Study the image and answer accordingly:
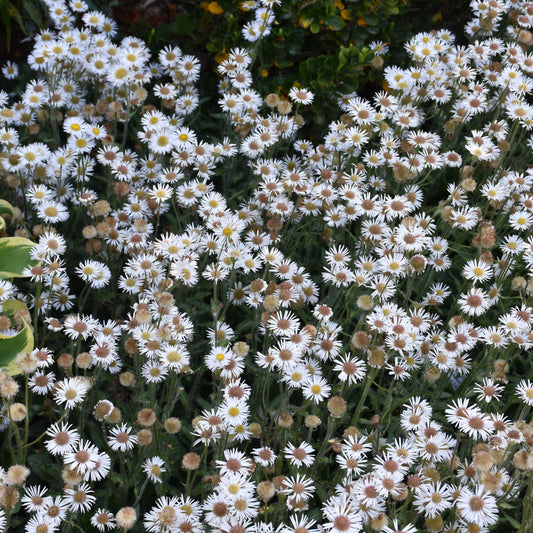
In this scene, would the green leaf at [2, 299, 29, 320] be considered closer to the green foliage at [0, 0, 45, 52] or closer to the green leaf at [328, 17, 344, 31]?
the green foliage at [0, 0, 45, 52]

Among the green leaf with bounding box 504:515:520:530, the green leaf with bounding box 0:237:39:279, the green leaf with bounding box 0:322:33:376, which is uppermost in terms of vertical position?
the green leaf with bounding box 0:237:39:279

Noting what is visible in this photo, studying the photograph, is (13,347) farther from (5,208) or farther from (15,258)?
(5,208)

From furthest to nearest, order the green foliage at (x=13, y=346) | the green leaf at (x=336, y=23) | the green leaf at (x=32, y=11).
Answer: the green leaf at (x=32, y=11), the green leaf at (x=336, y=23), the green foliage at (x=13, y=346)

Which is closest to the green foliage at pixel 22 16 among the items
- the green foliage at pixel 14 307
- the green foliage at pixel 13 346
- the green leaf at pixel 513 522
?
the green foliage at pixel 14 307

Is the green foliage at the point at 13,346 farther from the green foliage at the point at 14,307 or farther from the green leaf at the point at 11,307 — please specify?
the green leaf at the point at 11,307

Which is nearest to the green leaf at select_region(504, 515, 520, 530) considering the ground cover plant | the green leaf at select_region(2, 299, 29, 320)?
the ground cover plant

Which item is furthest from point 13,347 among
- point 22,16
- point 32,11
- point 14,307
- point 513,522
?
point 22,16

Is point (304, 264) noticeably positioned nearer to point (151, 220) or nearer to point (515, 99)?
point (151, 220)

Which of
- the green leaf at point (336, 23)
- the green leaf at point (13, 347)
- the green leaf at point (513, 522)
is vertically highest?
the green leaf at point (336, 23)
